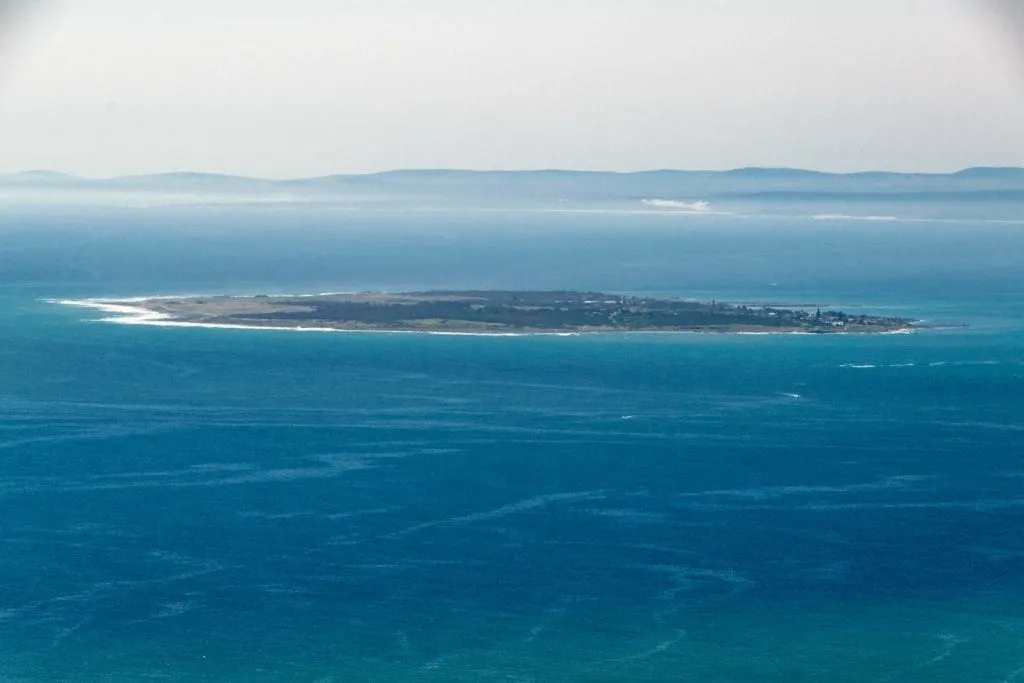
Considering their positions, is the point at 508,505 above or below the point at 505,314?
below

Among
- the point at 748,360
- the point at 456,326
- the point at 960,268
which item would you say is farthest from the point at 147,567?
the point at 960,268

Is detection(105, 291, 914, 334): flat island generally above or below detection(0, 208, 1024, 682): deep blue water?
above

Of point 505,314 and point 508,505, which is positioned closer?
point 508,505

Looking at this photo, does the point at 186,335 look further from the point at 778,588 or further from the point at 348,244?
the point at 348,244

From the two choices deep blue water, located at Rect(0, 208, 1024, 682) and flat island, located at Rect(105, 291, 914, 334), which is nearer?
deep blue water, located at Rect(0, 208, 1024, 682)
